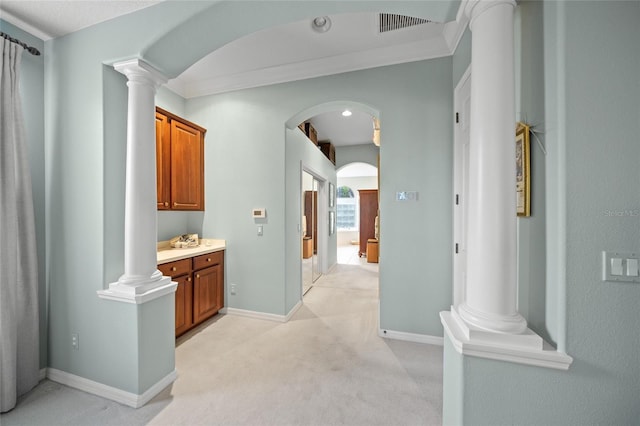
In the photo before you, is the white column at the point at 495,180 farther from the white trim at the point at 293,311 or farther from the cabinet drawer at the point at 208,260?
the cabinet drawer at the point at 208,260

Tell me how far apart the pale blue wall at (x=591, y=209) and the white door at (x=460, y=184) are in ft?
3.88

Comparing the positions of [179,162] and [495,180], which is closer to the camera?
[495,180]

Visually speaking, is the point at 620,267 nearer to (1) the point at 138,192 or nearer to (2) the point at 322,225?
(1) the point at 138,192

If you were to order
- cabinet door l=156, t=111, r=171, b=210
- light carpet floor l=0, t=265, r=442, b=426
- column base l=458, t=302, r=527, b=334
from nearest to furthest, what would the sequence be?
column base l=458, t=302, r=527, b=334, light carpet floor l=0, t=265, r=442, b=426, cabinet door l=156, t=111, r=171, b=210

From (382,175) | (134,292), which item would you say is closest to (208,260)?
(134,292)

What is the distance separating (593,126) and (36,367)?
3584mm

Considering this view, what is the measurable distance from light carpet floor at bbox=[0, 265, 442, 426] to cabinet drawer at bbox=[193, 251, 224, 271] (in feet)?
2.30

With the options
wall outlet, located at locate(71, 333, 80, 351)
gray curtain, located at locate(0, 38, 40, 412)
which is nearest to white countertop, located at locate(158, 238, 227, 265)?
wall outlet, located at locate(71, 333, 80, 351)

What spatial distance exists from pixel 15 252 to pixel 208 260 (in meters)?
1.48

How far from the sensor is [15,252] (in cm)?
173

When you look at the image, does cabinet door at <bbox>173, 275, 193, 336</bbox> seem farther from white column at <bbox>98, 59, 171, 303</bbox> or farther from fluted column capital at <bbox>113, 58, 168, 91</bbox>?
fluted column capital at <bbox>113, 58, 168, 91</bbox>

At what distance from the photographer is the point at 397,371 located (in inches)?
83.7

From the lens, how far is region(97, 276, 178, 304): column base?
1.72 meters

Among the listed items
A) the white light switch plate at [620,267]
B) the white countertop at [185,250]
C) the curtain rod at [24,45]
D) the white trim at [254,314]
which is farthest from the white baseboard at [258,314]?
the curtain rod at [24,45]
